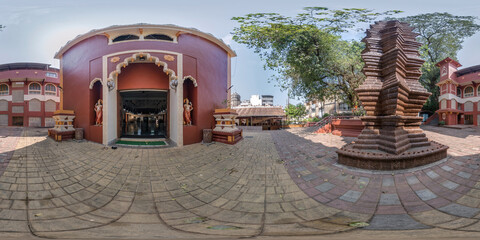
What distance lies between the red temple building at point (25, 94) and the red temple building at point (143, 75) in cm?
1380

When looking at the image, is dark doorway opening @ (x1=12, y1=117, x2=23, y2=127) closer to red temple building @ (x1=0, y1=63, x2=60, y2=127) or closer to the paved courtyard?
red temple building @ (x1=0, y1=63, x2=60, y2=127)

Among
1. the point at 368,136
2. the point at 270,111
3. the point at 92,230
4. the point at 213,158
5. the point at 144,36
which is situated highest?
the point at 144,36

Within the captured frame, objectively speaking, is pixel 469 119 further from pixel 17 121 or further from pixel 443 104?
pixel 17 121

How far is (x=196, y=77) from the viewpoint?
8.43 metres

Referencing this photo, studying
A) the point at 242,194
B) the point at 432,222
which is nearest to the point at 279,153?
the point at 242,194

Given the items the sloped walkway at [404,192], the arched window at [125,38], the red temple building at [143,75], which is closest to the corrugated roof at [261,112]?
the red temple building at [143,75]

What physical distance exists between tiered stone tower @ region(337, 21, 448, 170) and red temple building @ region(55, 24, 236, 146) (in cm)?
598

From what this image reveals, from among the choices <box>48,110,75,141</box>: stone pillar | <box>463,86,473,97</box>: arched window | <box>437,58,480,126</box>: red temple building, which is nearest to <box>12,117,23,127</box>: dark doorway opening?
<box>48,110,75,141</box>: stone pillar

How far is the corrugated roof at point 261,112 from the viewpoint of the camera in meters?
21.7

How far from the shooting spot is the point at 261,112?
2214 cm

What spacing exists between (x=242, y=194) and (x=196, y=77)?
6.05 metres

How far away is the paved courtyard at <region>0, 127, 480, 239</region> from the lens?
2.65 meters

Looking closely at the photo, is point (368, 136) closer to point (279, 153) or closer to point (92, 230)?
point (279, 153)

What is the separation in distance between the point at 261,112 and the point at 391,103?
1730 centimetres
